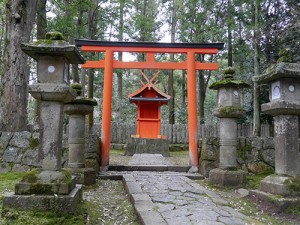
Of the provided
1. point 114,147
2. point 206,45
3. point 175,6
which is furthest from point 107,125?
point 175,6

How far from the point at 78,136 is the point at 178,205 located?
288cm

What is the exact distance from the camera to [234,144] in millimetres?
6293

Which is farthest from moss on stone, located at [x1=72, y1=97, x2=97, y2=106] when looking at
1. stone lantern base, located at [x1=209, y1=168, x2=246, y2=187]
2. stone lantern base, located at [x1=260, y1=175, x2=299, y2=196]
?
stone lantern base, located at [x1=260, y1=175, x2=299, y2=196]

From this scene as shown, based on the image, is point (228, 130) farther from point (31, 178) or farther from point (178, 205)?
point (31, 178)

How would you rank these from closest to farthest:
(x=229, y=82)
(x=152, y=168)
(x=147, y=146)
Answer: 1. (x=229, y=82)
2. (x=152, y=168)
3. (x=147, y=146)

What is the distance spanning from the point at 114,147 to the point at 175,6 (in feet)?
42.3

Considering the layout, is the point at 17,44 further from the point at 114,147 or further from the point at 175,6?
the point at 175,6

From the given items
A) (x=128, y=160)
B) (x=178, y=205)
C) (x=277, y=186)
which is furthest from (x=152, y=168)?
(x=277, y=186)

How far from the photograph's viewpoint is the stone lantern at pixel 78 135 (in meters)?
5.93

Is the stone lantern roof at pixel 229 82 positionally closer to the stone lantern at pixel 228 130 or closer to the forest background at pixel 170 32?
the stone lantern at pixel 228 130

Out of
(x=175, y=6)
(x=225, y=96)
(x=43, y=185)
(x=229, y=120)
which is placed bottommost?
(x=43, y=185)

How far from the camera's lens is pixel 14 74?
7.45 m

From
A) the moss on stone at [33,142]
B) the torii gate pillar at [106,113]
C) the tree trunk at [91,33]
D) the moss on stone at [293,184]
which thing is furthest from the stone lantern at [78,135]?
the tree trunk at [91,33]

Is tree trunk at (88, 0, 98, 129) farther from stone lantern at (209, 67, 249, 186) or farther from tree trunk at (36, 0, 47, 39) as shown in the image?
stone lantern at (209, 67, 249, 186)
